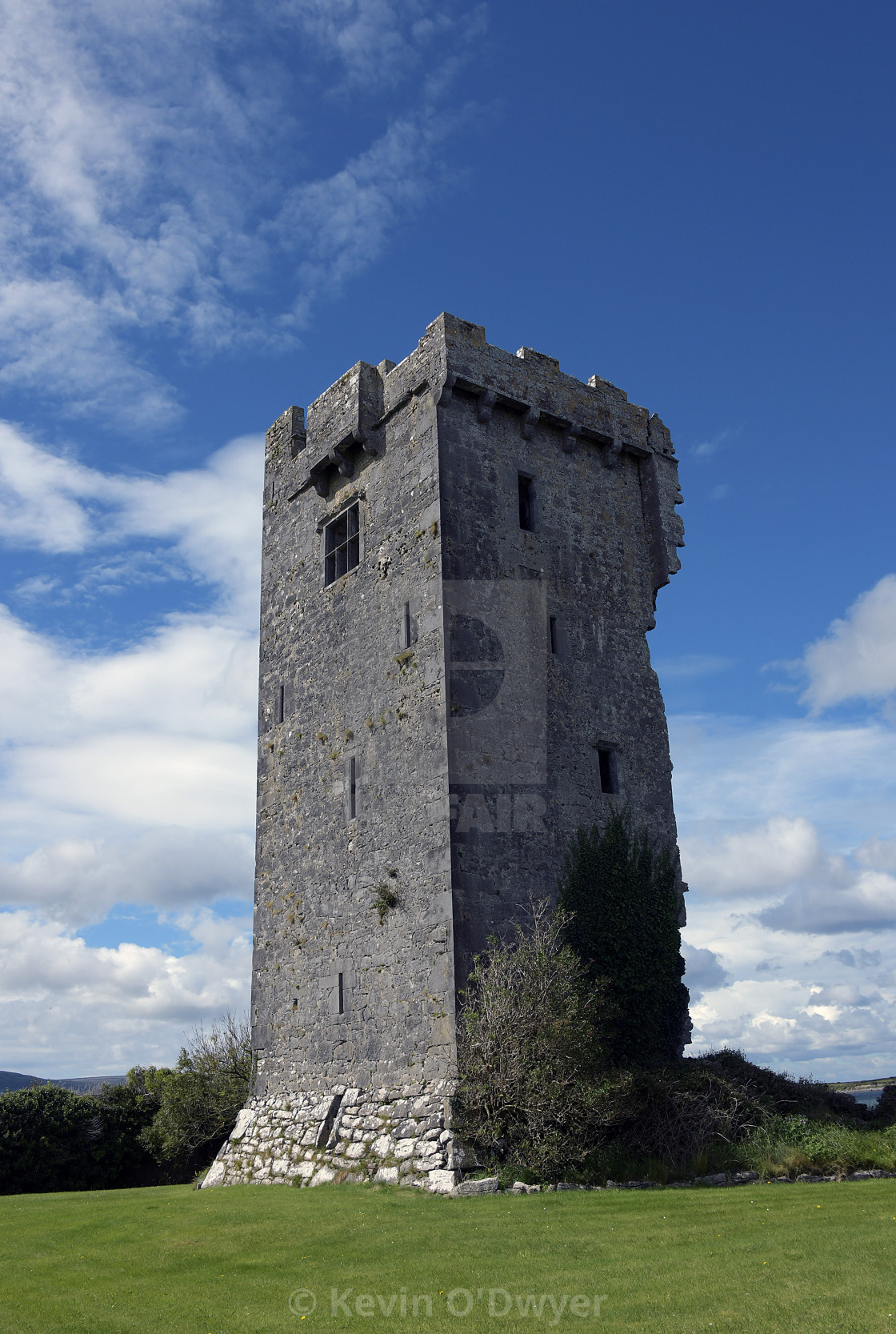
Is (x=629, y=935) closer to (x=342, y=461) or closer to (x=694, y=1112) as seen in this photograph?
(x=694, y=1112)

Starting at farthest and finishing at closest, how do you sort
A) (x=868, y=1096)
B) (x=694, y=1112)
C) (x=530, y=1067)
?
(x=868, y=1096)
(x=694, y=1112)
(x=530, y=1067)

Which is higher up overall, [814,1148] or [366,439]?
[366,439]

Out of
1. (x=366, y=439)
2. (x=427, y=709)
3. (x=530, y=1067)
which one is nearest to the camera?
(x=530, y=1067)

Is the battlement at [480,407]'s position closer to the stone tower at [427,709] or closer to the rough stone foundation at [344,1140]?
the stone tower at [427,709]

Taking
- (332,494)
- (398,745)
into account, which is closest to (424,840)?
(398,745)

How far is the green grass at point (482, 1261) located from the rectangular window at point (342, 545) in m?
11.4

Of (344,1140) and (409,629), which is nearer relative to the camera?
(344,1140)

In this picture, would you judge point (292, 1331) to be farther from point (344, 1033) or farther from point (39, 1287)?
point (344, 1033)

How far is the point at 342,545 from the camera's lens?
803 inches

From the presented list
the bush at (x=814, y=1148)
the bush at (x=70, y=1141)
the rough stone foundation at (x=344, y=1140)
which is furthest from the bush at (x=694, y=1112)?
the bush at (x=70, y=1141)

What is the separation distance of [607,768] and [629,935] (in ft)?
10.0

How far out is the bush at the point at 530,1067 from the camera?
1338 cm

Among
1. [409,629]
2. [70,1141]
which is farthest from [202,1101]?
[409,629]

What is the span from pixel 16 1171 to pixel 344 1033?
11984 millimetres
